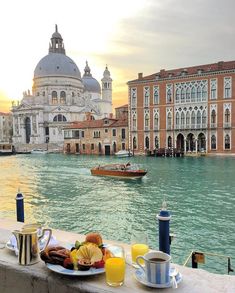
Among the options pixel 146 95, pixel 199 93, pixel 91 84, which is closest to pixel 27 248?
pixel 199 93

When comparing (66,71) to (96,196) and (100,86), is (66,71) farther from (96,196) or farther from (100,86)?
(96,196)

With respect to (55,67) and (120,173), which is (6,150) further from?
(120,173)

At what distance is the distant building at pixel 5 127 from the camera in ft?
287

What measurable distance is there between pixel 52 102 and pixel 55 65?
942cm

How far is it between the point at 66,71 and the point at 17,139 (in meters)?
20.2

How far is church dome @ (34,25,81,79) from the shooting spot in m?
73.6

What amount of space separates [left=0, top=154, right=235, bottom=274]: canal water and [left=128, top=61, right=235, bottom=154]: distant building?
62.5 feet

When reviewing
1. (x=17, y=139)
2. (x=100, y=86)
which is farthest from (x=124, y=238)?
(x=100, y=86)

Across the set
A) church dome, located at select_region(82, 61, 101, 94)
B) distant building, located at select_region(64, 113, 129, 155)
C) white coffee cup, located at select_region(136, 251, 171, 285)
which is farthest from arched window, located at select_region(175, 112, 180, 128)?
church dome, located at select_region(82, 61, 101, 94)

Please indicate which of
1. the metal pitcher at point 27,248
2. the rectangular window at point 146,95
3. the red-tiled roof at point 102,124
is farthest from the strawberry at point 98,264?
the red-tiled roof at point 102,124

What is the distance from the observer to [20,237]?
235 cm

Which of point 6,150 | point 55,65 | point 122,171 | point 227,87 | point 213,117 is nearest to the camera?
point 122,171

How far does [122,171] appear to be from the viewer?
19.4 m

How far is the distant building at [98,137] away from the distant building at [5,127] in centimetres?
4387
